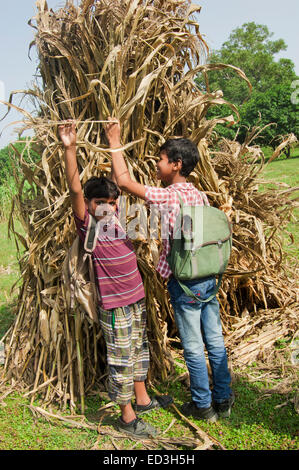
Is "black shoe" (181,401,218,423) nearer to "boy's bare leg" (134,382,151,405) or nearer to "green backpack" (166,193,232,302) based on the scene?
"boy's bare leg" (134,382,151,405)

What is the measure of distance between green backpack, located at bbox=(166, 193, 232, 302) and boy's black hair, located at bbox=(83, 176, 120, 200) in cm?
41

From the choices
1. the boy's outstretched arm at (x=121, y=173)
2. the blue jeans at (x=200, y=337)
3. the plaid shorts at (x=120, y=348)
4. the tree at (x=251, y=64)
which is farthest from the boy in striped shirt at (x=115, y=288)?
the tree at (x=251, y=64)

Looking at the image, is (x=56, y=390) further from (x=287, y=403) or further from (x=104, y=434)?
(x=287, y=403)

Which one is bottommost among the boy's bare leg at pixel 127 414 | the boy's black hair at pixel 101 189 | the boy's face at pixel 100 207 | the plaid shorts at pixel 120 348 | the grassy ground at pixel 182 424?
the grassy ground at pixel 182 424

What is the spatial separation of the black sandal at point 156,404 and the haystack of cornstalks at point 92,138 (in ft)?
0.74

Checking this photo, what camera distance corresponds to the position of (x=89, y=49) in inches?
112

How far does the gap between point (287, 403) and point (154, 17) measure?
2.94 meters

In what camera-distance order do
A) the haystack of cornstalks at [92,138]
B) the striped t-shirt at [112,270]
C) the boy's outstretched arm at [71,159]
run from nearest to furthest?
1. the boy's outstretched arm at [71,159]
2. the striped t-shirt at [112,270]
3. the haystack of cornstalks at [92,138]

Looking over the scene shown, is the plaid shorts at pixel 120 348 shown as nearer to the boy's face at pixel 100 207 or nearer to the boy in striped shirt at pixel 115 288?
the boy in striped shirt at pixel 115 288

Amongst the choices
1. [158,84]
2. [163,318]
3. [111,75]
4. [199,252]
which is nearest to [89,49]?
[111,75]

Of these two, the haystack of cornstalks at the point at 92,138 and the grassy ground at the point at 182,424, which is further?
the haystack of cornstalks at the point at 92,138

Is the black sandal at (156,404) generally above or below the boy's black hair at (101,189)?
below

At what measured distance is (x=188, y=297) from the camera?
7.73ft

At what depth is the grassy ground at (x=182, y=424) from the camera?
237cm
